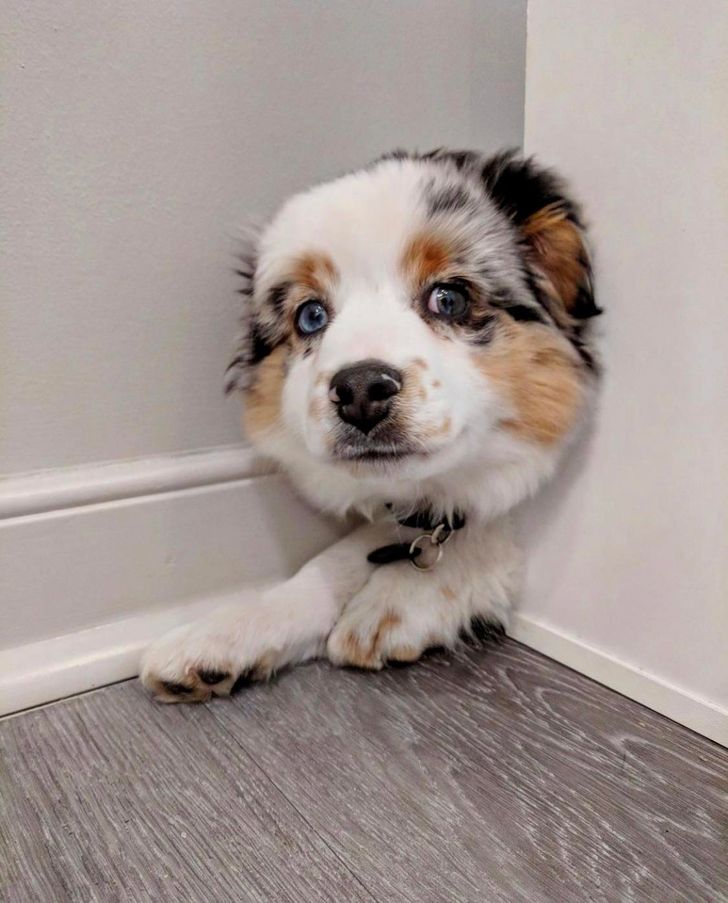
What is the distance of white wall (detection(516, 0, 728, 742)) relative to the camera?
1059mm

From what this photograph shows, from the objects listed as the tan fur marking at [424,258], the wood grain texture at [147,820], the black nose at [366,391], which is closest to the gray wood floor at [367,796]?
the wood grain texture at [147,820]

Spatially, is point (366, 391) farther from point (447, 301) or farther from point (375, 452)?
point (447, 301)

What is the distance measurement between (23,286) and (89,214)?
0.57ft

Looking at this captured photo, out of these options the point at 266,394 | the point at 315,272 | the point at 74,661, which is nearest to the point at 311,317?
the point at 315,272

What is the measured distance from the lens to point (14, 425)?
1292mm

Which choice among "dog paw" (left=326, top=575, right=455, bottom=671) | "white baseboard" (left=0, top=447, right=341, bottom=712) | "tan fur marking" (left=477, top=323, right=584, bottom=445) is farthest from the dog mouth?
"white baseboard" (left=0, top=447, right=341, bottom=712)

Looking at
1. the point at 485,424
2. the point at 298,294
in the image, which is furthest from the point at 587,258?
the point at 298,294

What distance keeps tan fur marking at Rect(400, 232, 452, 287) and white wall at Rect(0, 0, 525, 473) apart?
449mm

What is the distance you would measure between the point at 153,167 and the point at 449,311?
61cm

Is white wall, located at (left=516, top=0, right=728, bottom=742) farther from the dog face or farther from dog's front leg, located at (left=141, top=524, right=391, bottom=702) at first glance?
dog's front leg, located at (left=141, top=524, right=391, bottom=702)

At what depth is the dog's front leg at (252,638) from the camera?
1.23m

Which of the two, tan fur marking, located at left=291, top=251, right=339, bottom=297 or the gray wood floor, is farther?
tan fur marking, located at left=291, top=251, right=339, bottom=297

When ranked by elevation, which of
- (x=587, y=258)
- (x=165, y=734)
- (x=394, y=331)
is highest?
(x=587, y=258)

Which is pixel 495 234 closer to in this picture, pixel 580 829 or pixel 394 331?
pixel 394 331
